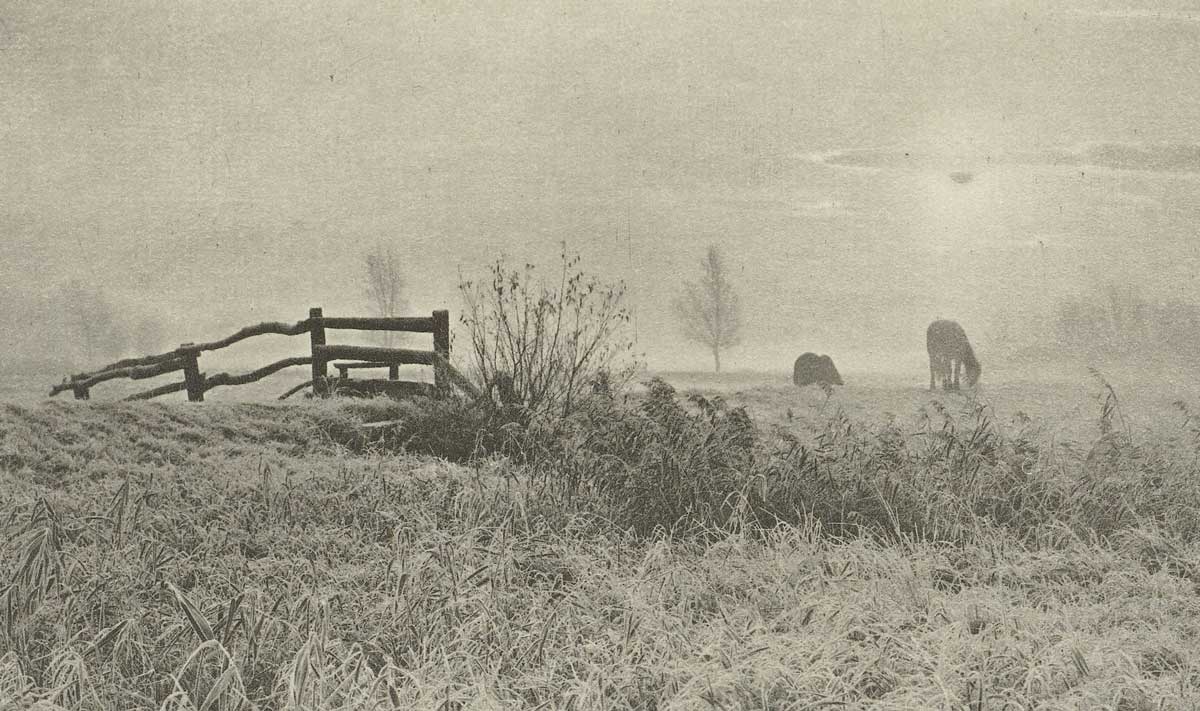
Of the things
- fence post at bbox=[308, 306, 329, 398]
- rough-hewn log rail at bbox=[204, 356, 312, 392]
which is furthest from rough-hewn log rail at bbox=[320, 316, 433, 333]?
rough-hewn log rail at bbox=[204, 356, 312, 392]

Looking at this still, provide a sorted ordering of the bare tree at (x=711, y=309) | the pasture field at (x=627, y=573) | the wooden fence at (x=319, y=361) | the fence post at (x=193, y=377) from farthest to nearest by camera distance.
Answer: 1. the bare tree at (x=711, y=309)
2. the fence post at (x=193, y=377)
3. the wooden fence at (x=319, y=361)
4. the pasture field at (x=627, y=573)

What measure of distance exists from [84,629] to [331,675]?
4.09ft

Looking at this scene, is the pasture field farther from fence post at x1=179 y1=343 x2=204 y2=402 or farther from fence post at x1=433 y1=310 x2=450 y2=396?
fence post at x1=179 y1=343 x2=204 y2=402

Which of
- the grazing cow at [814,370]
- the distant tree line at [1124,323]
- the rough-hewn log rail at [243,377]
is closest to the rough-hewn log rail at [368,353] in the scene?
the rough-hewn log rail at [243,377]

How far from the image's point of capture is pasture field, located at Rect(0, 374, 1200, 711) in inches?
147

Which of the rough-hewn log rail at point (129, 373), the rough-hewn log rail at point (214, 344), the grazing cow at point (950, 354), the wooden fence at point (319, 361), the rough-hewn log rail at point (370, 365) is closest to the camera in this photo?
the wooden fence at point (319, 361)

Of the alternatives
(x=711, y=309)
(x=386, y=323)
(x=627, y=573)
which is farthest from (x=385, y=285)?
(x=627, y=573)

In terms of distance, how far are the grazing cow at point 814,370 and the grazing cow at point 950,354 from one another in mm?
1997

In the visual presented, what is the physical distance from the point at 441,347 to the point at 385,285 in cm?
1772

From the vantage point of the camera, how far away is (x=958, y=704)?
3.43 metres

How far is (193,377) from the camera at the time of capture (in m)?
12.5

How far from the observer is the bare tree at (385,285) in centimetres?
2764

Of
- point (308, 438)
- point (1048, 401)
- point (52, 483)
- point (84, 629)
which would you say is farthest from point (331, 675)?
point (1048, 401)

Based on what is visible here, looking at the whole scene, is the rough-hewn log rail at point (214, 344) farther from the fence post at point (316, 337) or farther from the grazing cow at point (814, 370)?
the grazing cow at point (814, 370)
